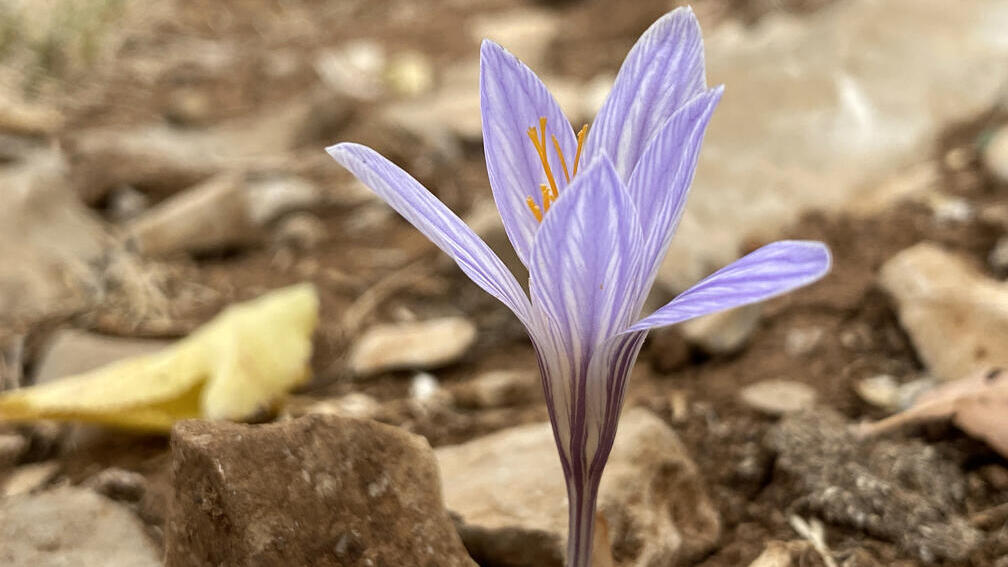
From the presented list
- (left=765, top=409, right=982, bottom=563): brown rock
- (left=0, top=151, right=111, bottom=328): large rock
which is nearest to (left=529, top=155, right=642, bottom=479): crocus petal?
(left=765, top=409, right=982, bottom=563): brown rock

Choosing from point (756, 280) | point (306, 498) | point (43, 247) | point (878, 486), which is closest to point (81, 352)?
point (43, 247)

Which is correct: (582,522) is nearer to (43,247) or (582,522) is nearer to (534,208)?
(534,208)

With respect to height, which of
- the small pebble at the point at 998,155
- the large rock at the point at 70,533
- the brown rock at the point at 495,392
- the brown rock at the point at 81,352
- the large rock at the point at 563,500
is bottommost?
the brown rock at the point at 495,392

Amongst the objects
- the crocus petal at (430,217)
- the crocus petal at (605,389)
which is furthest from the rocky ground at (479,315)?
the crocus petal at (430,217)

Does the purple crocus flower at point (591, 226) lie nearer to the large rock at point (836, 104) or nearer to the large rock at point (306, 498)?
the large rock at point (306, 498)

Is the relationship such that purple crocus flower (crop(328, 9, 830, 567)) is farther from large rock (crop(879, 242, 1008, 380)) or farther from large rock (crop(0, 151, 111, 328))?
large rock (crop(0, 151, 111, 328))

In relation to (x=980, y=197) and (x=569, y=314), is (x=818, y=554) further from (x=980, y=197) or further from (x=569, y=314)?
(x=980, y=197)
